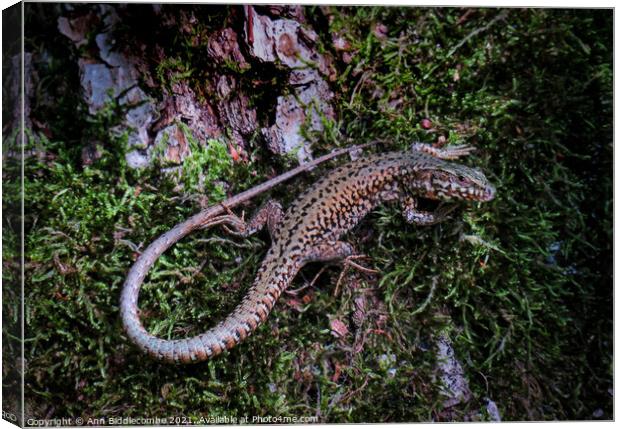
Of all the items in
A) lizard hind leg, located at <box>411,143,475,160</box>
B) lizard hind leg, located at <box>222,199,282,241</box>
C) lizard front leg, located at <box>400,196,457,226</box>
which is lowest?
lizard front leg, located at <box>400,196,457,226</box>

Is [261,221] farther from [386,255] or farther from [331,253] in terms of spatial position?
[386,255]

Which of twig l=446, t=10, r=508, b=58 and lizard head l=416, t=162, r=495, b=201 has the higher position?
twig l=446, t=10, r=508, b=58

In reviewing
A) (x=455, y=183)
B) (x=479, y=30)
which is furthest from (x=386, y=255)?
(x=479, y=30)

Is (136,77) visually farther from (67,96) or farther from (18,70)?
(18,70)

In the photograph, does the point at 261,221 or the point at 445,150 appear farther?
the point at 445,150

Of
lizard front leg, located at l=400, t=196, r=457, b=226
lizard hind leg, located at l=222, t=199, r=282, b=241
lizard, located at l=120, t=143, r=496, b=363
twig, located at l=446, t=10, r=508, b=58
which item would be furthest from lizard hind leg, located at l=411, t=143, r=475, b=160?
lizard hind leg, located at l=222, t=199, r=282, b=241

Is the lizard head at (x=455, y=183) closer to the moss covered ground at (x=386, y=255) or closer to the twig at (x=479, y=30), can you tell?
the moss covered ground at (x=386, y=255)

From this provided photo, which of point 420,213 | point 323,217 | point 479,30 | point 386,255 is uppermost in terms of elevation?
point 479,30

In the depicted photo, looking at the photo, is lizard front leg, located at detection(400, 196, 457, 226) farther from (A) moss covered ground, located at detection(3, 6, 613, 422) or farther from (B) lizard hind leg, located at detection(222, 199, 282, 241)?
(B) lizard hind leg, located at detection(222, 199, 282, 241)

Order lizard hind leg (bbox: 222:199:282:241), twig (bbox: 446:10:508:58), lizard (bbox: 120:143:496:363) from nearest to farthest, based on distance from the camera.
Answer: lizard (bbox: 120:143:496:363) → lizard hind leg (bbox: 222:199:282:241) → twig (bbox: 446:10:508:58)
